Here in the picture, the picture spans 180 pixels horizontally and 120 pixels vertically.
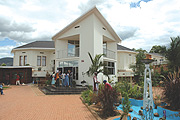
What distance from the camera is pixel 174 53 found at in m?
15.1

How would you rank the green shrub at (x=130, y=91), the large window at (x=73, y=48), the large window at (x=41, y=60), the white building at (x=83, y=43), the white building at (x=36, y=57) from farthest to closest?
the large window at (x=41, y=60), the white building at (x=36, y=57), the large window at (x=73, y=48), the white building at (x=83, y=43), the green shrub at (x=130, y=91)

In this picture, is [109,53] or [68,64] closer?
[68,64]

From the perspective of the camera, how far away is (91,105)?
7.48 meters

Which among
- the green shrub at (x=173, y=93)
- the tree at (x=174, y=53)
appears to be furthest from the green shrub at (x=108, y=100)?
the tree at (x=174, y=53)

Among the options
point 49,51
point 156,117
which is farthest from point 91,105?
point 49,51

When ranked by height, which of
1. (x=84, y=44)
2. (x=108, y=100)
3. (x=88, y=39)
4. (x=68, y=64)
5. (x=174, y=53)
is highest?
(x=88, y=39)

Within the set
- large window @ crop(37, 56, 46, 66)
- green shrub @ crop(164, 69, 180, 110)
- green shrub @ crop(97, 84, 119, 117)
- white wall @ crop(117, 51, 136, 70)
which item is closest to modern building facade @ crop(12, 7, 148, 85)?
large window @ crop(37, 56, 46, 66)

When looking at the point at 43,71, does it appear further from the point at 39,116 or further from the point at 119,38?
the point at 39,116

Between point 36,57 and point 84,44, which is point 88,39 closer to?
point 84,44

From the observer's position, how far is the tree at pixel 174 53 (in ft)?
48.5

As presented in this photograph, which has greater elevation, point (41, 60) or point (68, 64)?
point (41, 60)

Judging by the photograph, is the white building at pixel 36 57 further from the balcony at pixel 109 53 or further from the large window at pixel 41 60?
the balcony at pixel 109 53

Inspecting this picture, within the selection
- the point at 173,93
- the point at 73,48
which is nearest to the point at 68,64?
the point at 73,48

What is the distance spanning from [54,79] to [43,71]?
32.4ft
